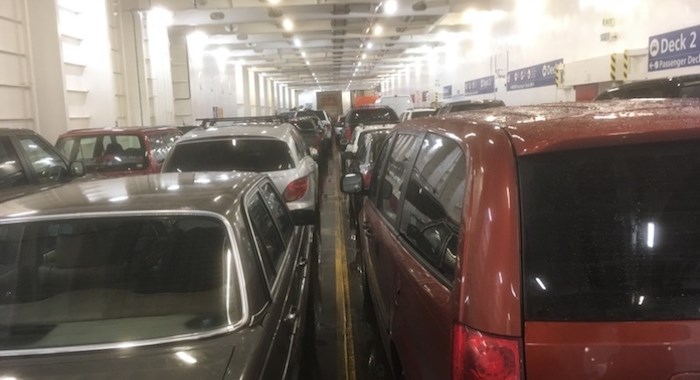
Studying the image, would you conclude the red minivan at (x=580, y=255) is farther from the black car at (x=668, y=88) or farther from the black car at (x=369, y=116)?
the black car at (x=369, y=116)

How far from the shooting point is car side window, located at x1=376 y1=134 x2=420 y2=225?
3662mm

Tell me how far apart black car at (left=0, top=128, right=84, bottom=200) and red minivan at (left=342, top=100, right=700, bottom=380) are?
5.38 meters

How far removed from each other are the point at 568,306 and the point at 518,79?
19.0 m

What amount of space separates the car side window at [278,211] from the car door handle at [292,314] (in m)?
0.60

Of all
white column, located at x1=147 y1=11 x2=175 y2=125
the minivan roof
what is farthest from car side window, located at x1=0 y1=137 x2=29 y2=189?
white column, located at x1=147 y1=11 x2=175 y2=125

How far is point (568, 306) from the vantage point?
188cm

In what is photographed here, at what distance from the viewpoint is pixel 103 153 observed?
9438 millimetres

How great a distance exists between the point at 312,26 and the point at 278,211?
2105 centimetres

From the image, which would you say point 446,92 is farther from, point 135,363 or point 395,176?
point 135,363

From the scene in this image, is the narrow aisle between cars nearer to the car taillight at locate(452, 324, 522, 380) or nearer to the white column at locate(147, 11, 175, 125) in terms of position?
the car taillight at locate(452, 324, 522, 380)

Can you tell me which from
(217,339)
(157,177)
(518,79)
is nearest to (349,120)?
(518,79)

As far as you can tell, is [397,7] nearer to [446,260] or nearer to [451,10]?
[451,10]

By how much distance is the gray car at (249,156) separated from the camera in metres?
6.60

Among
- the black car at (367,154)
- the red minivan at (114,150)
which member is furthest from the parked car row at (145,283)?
the red minivan at (114,150)
